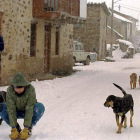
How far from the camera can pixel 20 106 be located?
573 centimetres

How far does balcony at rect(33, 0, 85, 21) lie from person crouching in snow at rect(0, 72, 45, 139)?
1103 cm

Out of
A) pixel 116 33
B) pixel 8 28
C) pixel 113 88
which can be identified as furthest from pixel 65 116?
pixel 116 33

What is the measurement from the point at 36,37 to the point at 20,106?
37.3 feet

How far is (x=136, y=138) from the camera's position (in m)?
5.88

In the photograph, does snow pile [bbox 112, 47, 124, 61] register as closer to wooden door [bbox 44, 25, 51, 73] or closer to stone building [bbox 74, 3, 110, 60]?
stone building [bbox 74, 3, 110, 60]

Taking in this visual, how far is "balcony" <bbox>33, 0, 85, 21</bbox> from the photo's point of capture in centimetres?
1639

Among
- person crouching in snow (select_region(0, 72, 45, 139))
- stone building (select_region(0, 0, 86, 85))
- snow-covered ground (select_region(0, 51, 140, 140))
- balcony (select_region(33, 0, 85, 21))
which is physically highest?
balcony (select_region(33, 0, 85, 21))

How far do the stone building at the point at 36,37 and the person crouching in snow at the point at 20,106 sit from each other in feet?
26.1

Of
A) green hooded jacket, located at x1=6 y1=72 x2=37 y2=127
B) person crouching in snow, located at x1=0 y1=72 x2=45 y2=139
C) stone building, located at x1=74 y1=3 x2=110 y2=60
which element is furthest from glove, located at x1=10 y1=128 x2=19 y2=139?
stone building, located at x1=74 y1=3 x2=110 y2=60

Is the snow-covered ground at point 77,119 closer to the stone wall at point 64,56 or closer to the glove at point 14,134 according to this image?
the glove at point 14,134

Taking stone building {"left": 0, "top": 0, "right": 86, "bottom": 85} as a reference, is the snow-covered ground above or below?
below

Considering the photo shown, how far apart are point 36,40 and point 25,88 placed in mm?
11341

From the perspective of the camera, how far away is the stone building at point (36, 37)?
13859 mm

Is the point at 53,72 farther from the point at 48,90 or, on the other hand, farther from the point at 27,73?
the point at 48,90
